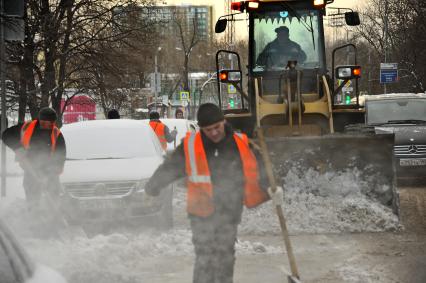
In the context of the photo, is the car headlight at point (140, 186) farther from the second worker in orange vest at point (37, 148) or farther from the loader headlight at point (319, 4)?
the loader headlight at point (319, 4)

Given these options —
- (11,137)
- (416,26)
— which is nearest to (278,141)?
(11,137)

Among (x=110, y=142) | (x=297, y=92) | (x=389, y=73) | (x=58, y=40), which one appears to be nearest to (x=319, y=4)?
(x=297, y=92)

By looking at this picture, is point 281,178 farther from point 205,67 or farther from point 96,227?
point 205,67

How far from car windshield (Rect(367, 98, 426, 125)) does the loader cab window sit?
421 centimetres

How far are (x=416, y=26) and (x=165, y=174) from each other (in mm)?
33639

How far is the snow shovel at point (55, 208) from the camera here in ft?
31.0

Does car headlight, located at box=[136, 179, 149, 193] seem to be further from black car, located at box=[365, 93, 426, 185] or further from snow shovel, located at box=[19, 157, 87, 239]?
black car, located at box=[365, 93, 426, 185]

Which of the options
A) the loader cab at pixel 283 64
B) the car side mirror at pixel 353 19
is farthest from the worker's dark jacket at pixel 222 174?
the car side mirror at pixel 353 19

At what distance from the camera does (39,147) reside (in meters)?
10.4

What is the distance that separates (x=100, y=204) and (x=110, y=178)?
349 millimetres

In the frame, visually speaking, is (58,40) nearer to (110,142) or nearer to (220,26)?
(220,26)

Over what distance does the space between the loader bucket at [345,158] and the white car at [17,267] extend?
726 centimetres

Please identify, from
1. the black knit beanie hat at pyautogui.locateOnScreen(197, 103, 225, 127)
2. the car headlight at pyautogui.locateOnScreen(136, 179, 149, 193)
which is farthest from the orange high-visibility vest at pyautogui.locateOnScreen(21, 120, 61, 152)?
the black knit beanie hat at pyautogui.locateOnScreen(197, 103, 225, 127)

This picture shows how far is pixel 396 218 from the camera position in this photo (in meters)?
9.97
